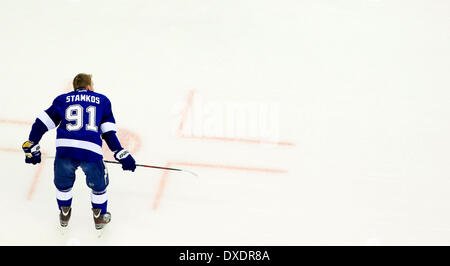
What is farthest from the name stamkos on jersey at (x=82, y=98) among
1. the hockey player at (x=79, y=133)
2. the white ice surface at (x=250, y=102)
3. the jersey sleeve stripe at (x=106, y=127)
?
the white ice surface at (x=250, y=102)

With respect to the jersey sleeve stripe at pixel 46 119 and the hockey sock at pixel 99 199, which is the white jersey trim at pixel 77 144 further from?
the hockey sock at pixel 99 199

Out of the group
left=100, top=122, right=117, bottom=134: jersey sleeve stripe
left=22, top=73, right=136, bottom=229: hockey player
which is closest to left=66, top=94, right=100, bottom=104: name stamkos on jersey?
left=22, top=73, right=136, bottom=229: hockey player

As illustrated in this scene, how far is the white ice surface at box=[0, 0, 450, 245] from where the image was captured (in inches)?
113

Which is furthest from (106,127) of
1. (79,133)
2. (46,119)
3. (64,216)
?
(64,216)

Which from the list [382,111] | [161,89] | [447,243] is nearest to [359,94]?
[382,111]

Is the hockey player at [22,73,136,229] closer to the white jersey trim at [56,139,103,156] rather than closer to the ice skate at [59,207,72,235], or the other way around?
the white jersey trim at [56,139,103,156]

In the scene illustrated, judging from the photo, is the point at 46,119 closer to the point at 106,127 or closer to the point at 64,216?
the point at 106,127

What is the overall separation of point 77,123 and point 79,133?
64 millimetres

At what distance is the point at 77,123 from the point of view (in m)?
2.30

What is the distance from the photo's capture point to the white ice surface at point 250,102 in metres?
2.88

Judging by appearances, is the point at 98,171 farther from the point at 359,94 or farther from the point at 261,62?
the point at 359,94

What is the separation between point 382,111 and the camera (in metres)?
3.22

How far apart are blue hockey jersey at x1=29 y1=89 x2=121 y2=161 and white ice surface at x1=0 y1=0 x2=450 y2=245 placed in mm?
691

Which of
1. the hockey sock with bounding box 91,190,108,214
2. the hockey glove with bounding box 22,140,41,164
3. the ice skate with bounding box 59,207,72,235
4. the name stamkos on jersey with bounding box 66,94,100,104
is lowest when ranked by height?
the ice skate with bounding box 59,207,72,235
